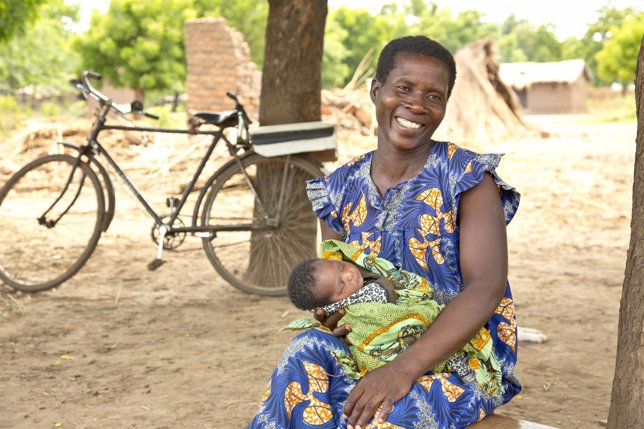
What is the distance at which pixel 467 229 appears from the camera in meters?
2.04

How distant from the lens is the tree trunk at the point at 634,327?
1.92 metres

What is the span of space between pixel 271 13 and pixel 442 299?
11.1 ft

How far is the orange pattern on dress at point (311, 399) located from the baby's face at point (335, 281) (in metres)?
0.19

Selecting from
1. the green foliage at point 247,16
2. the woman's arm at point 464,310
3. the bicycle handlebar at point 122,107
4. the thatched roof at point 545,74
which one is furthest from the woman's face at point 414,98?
the thatched roof at point 545,74

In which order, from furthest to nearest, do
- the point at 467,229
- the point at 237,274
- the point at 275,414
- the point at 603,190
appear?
the point at 603,190
the point at 237,274
the point at 467,229
the point at 275,414


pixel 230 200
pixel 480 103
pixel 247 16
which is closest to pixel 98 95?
pixel 230 200

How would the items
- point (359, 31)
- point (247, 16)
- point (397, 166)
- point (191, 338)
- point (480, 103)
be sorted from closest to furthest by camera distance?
point (397, 166) → point (191, 338) → point (480, 103) → point (247, 16) → point (359, 31)

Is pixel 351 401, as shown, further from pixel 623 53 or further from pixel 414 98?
pixel 623 53

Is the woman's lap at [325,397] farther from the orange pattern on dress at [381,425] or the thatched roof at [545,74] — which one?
the thatched roof at [545,74]

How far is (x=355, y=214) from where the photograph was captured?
7.41 feet

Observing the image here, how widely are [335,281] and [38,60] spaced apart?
36.0 meters

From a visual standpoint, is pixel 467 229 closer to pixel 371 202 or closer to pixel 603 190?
pixel 371 202

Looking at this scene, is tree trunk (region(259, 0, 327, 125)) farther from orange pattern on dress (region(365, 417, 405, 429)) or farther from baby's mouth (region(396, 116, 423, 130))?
orange pattern on dress (region(365, 417, 405, 429))

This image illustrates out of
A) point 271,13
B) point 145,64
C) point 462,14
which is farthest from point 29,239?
point 462,14
